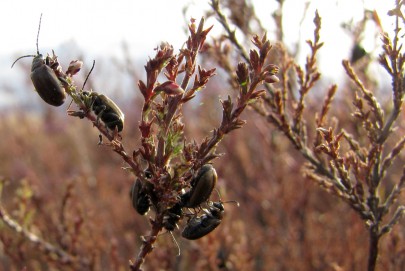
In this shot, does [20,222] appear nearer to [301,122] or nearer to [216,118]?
[301,122]

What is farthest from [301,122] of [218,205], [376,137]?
[218,205]

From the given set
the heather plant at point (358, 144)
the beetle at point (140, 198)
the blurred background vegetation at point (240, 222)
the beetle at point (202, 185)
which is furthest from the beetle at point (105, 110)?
the heather plant at point (358, 144)

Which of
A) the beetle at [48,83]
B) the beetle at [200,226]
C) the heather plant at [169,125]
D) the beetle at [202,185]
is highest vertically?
the beetle at [48,83]

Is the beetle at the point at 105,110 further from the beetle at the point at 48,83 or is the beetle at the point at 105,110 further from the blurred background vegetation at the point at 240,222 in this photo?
the blurred background vegetation at the point at 240,222

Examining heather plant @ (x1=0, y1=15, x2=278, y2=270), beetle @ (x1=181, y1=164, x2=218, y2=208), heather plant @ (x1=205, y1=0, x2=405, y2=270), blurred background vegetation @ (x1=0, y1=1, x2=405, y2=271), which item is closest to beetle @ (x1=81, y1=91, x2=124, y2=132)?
heather plant @ (x1=0, y1=15, x2=278, y2=270)

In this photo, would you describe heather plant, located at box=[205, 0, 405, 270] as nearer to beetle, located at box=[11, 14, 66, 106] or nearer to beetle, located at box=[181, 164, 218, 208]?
beetle, located at box=[181, 164, 218, 208]

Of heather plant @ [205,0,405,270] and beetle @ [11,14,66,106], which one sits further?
heather plant @ [205,0,405,270]

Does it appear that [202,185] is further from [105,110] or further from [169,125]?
[105,110]

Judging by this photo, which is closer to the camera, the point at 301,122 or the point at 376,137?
the point at 376,137
